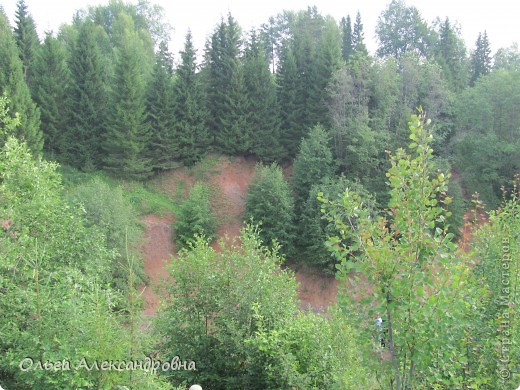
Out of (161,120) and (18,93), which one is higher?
(18,93)

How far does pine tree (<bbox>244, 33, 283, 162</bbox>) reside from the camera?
34.2m

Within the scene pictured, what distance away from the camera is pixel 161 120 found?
32312 millimetres

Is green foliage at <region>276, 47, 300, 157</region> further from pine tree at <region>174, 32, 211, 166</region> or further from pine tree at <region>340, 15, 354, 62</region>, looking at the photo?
pine tree at <region>340, 15, 354, 62</region>

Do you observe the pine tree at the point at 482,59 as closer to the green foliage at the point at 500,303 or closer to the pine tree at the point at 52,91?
the pine tree at the point at 52,91

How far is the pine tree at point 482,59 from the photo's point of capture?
155 ft

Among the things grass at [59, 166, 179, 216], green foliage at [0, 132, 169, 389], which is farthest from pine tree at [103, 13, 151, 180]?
green foliage at [0, 132, 169, 389]

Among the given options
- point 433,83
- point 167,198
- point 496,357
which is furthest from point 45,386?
point 433,83

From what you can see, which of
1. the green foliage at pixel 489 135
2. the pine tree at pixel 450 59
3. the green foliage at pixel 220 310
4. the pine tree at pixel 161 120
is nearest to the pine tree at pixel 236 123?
the pine tree at pixel 161 120

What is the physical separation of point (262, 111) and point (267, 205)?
10015 mm

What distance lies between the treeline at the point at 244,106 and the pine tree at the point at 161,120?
3.4 inches

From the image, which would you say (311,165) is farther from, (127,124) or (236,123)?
(127,124)

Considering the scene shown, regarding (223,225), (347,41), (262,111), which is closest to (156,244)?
(223,225)

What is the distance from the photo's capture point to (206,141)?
112 ft

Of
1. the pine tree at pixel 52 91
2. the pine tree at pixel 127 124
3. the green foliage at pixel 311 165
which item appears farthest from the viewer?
the pine tree at pixel 127 124
